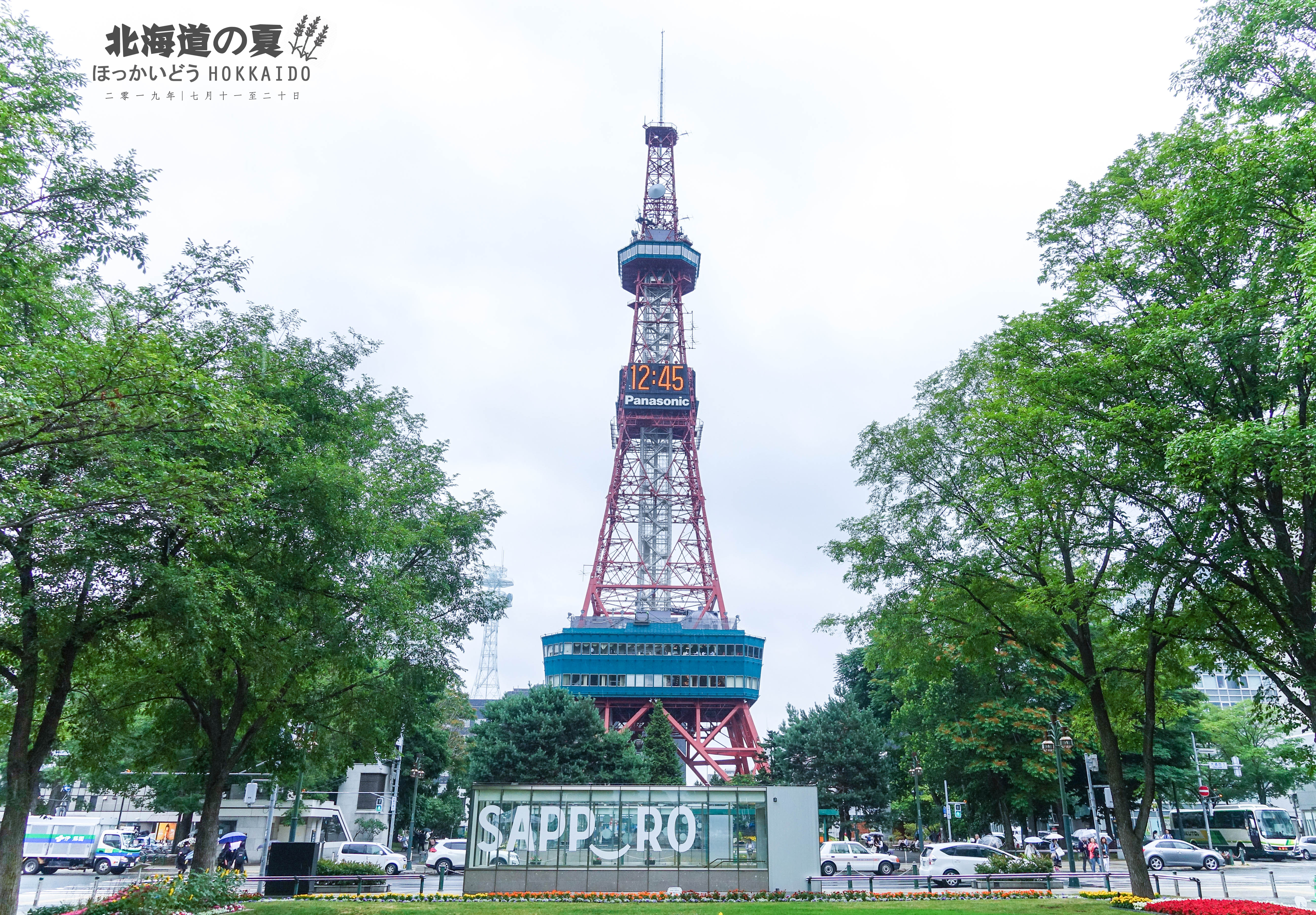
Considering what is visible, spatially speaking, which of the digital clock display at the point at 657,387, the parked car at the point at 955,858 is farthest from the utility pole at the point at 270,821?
the digital clock display at the point at 657,387

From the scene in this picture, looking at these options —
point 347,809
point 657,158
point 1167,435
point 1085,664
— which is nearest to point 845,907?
point 1085,664

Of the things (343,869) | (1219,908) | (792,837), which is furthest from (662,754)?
(1219,908)

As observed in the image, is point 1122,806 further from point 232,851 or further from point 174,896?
point 232,851

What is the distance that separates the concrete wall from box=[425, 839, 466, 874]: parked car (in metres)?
20.5

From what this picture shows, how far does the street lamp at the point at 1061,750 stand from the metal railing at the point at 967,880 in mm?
595

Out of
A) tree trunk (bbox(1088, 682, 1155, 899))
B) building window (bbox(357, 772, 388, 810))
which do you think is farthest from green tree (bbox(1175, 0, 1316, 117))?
building window (bbox(357, 772, 388, 810))

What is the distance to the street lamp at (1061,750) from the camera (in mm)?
32406

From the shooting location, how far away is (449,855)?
42.7m

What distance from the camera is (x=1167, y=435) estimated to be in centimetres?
1617

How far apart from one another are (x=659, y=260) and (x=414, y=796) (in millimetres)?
74339

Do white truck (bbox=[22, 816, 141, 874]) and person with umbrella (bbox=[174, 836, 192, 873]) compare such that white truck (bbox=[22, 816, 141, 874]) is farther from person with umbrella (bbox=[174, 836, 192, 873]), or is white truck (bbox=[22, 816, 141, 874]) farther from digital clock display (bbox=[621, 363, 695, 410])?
digital clock display (bbox=[621, 363, 695, 410])

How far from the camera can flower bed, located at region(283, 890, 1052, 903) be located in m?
23.6

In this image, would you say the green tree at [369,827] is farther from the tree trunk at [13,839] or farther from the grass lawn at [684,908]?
the tree trunk at [13,839]

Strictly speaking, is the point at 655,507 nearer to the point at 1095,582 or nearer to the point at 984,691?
the point at 984,691
